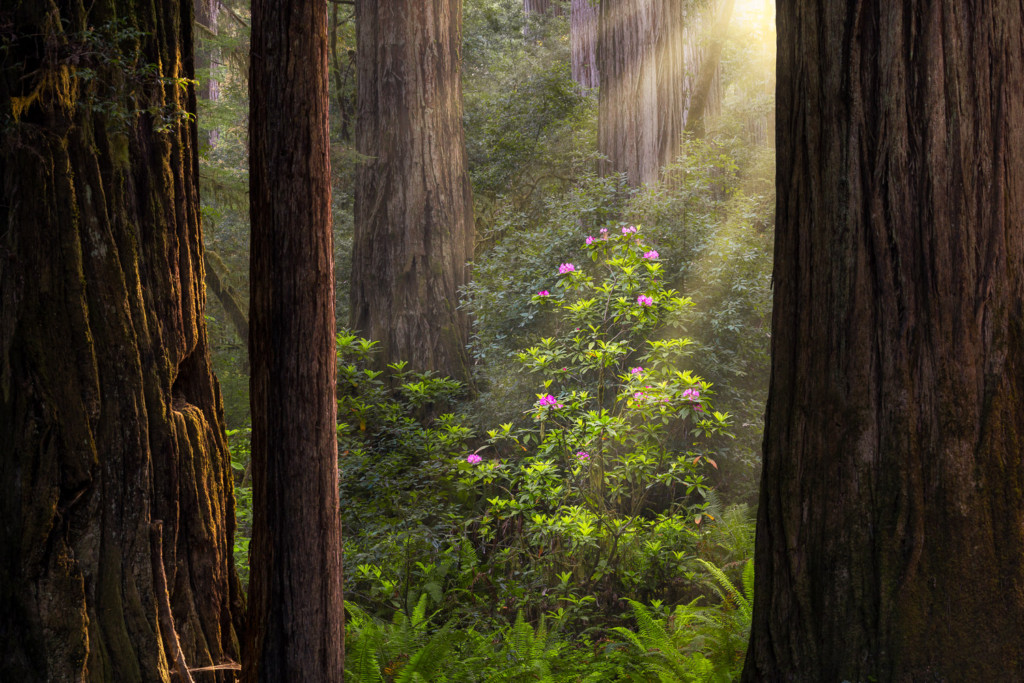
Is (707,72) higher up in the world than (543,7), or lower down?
lower down

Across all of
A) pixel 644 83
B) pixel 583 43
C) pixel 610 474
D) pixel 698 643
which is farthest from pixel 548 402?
pixel 583 43

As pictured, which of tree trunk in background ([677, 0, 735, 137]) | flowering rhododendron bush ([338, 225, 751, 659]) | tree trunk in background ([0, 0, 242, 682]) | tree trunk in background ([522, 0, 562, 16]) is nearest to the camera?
tree trunk in background ([0, 0, 242, 682])

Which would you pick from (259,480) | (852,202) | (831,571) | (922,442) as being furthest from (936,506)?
(259,480)

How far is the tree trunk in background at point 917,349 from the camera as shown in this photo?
2.92m

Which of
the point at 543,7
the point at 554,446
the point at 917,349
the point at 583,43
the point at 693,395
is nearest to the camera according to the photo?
the point at 917,349

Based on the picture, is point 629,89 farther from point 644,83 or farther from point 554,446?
point 554,446

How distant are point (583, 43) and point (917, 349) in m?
16.1

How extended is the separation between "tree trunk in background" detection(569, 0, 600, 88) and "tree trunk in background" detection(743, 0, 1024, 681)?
1465cm

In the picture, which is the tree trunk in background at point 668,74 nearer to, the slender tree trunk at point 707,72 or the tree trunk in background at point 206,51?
the slender tree trunk at point 707,72

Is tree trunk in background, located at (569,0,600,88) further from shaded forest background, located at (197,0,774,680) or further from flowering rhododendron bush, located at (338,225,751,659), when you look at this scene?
flowering rhododendron bush, located at (338,225,751,659)

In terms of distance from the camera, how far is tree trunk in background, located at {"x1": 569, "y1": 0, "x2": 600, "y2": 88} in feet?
55.9

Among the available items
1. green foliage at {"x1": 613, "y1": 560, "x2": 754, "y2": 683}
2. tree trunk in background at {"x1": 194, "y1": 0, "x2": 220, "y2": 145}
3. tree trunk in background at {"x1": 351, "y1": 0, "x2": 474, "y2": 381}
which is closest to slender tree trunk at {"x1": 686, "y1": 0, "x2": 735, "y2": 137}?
tree trunk in background at {"x1": 351, "y1": 0, "x2": 474, "y2": 381}

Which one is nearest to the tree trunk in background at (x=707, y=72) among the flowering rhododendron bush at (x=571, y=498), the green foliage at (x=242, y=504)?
the flowering rhododendron bush at (x=571, y=498)

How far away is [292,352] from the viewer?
139 inches
